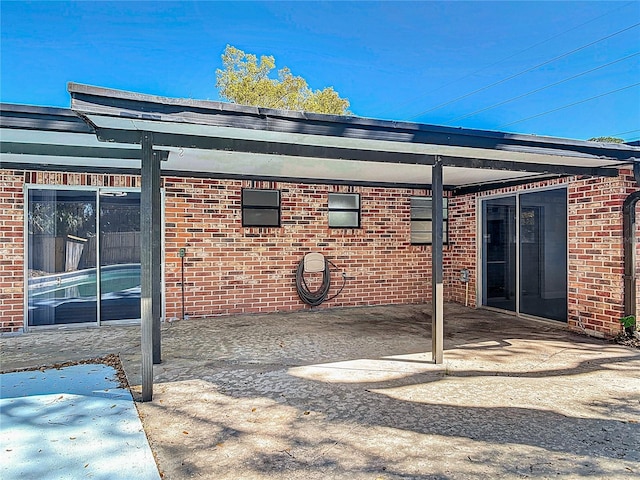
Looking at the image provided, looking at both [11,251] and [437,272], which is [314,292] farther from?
[11,251]

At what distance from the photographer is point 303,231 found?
7.70 meters

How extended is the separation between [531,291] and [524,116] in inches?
824

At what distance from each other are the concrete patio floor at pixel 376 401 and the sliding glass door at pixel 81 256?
1.52 feet

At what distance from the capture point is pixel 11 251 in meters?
5.90

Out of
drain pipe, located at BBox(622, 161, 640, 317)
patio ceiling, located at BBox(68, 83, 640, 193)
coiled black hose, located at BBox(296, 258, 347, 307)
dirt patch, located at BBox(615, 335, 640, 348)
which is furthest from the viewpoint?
coiled black hose, located at BBox(296, 258, 347, 307)

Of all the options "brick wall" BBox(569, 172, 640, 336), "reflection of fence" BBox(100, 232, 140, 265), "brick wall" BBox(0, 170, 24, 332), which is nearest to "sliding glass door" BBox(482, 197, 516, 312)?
"brick wall" BBox(569, 172, 640, 336)

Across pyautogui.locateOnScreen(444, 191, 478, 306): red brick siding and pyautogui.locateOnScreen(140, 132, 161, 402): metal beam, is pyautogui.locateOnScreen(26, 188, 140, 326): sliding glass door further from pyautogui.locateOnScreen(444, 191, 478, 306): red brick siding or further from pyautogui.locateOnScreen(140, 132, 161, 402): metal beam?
pyautogui.locateOnScreen(444, 191, 478, 306): red brick siding

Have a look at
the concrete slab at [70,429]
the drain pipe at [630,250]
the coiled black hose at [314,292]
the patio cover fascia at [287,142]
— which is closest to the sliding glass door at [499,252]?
the drain pipe at [630,250]

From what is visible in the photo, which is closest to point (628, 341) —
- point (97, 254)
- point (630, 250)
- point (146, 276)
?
point (630, 250)

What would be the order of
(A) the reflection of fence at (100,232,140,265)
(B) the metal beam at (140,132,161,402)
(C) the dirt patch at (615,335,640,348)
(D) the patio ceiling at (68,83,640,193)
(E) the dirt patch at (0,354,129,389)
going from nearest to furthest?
(D) the patio ceiling at (68,83,640,193) < (B) the metal beam at (140,132,161,402) < (E) the dirt patch at (0,354,129,389) < (C) the dirt patch at (615,335,640,348) < (A) the reflection of fence at (100,232,140,265)

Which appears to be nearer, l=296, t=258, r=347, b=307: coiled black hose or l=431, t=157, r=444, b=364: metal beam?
l=431, t=157, r=444, b=364: metal beam

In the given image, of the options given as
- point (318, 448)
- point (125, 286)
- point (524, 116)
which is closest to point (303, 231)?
point (125, 286)

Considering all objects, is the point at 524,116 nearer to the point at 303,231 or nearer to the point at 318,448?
the point at 303,231

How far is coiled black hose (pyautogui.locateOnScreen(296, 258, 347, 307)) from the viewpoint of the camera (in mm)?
7555
